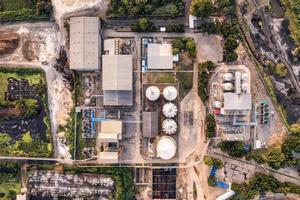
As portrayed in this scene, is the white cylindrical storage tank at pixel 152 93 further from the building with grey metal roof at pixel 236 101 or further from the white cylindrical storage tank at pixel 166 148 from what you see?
Result: the building with grey metal roof at pixel 236 101

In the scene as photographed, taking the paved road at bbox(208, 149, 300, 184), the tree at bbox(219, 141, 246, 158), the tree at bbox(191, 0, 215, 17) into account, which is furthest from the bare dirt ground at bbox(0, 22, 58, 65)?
the paved road at bbox(208, 149, 300, 184)

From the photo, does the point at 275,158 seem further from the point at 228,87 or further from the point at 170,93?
the point at 170,93

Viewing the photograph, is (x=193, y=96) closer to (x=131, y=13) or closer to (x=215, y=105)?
(x=215, y=105)

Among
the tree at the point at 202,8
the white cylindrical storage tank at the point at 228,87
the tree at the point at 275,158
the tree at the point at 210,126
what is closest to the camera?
the tree at the point at 202,8

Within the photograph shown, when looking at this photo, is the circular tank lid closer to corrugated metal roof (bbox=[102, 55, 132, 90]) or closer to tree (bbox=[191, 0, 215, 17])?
tree (bbox=[191, 0, 215, 17])

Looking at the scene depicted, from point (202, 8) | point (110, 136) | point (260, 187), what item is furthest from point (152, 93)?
point (260, 187)

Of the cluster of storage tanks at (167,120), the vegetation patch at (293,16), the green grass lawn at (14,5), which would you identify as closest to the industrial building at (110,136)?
the cluster of storage tanks at (167,120)

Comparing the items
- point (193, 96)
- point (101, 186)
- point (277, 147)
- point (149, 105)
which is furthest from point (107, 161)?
A: point (277, 147)
